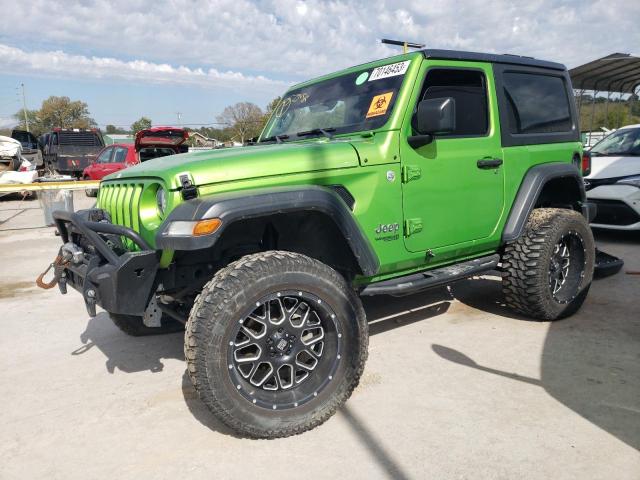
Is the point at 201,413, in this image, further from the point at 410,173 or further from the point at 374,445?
the point at 410,173

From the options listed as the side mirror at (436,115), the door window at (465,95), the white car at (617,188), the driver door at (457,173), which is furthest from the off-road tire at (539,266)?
the white car at (617,188)

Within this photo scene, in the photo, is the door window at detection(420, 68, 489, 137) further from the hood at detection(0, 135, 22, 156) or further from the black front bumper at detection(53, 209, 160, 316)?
the hood at detection(0, 135, 22, 156)

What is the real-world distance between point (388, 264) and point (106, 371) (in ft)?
7.06

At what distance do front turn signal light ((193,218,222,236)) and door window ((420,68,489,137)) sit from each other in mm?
1893

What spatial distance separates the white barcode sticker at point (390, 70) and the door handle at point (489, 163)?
2.87 feet

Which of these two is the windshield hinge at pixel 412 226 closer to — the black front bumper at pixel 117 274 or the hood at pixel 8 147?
the black front bumper at pixel 117 274

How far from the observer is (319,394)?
2.75 metres

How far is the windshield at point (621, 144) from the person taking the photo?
→ 7.54m

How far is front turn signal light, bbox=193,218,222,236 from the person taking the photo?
2.45 meters

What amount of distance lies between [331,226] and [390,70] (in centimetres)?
128

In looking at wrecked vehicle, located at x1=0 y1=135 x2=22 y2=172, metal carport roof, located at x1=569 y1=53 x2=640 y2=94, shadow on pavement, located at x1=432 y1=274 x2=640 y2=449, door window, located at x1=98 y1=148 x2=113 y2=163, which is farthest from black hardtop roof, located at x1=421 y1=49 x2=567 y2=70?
wrecked vehicle, located at x1=0 y1=135 x2=22 y2=172

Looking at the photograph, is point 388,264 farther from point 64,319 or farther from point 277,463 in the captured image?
point 64,319

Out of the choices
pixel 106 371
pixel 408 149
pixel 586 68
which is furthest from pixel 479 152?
pixel 586 68

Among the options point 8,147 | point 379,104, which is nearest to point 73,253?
point 379,104
